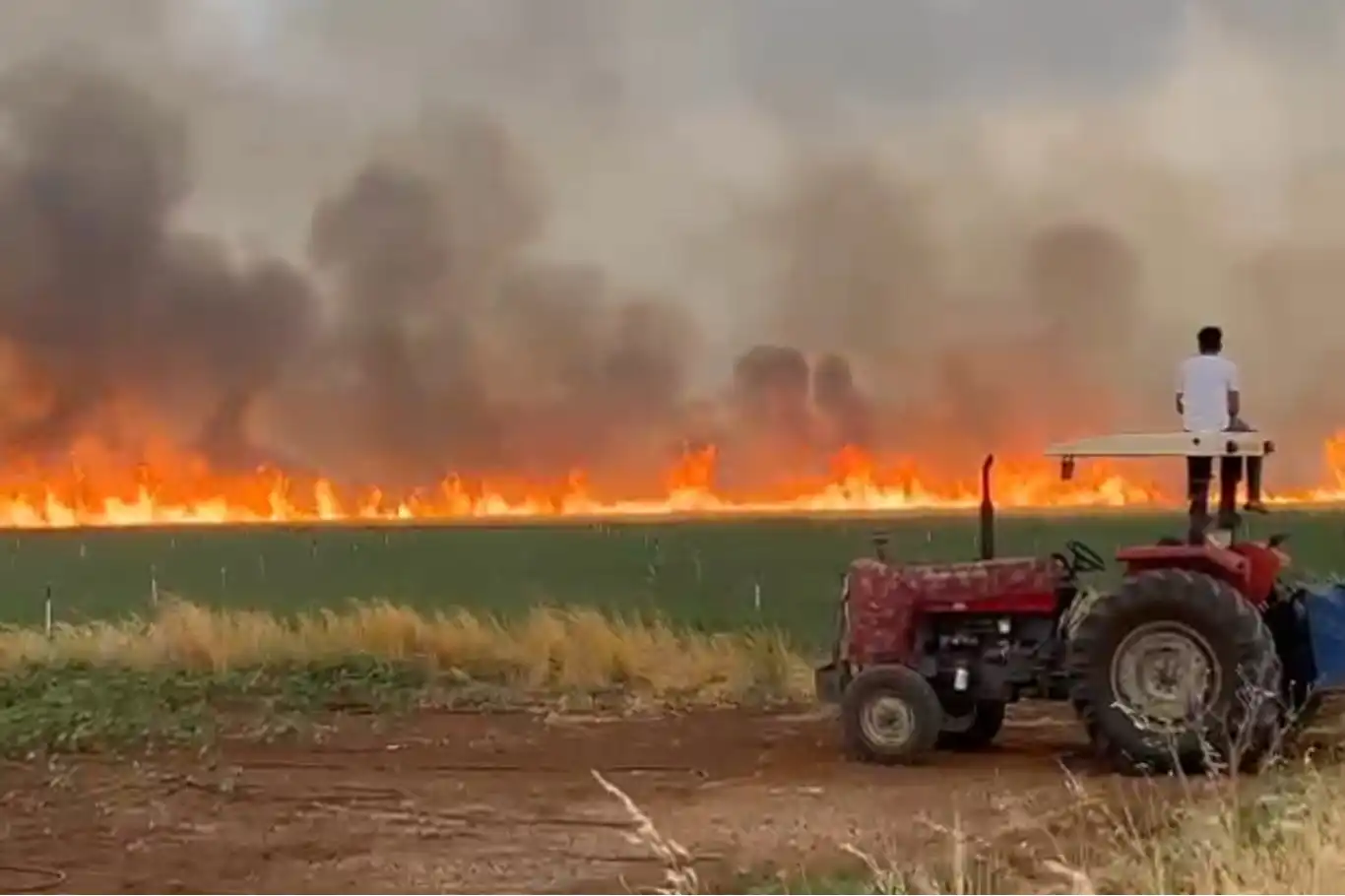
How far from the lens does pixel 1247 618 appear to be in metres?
9.27

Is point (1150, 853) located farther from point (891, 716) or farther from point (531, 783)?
point (531, 783)

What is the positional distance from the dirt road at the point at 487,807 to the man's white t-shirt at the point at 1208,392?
1851 millimetres

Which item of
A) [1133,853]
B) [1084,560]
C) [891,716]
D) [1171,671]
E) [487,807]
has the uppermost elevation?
[1084,560]

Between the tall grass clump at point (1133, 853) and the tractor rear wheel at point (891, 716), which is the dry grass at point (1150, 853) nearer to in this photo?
the tall grass clump at point (1133, 853)

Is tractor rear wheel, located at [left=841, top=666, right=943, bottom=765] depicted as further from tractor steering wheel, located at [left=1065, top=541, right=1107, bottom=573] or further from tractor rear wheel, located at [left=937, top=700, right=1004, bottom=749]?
tractor steering wheel, located at [left=1065, top=541, right=1107, bottom=573]

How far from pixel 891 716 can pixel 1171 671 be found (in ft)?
Result: 5.15

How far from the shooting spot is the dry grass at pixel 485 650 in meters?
14.6

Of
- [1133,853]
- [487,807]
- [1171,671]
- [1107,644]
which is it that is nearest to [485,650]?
[487,807]

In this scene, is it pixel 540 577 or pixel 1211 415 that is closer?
pixel 1211 415

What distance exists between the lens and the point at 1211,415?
9.48 m

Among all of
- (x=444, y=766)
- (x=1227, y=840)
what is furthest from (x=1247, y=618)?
(x=444, y=766)

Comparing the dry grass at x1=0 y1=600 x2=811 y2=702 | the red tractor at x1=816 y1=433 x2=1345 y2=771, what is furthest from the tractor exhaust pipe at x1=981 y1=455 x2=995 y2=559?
the dry grass at x1=0 y1=600 x2=811 y2=702

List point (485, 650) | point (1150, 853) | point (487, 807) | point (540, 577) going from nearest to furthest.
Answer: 1. point (1150, 853)
2. point (487, 807)
3. point (485, 650)
4. point (540, 577)

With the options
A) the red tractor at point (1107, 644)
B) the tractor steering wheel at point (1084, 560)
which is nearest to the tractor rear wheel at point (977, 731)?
the red tractor at point (1107, 644)
